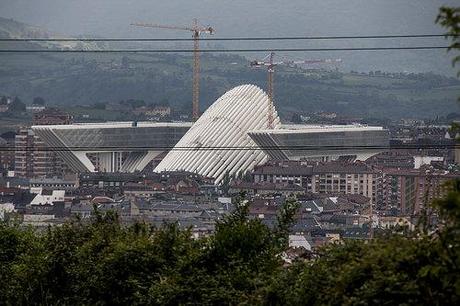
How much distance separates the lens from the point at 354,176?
3110 inches

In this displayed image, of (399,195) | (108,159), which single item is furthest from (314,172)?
(108,159)

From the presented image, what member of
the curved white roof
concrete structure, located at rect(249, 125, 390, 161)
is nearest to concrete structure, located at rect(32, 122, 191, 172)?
the curved white roof

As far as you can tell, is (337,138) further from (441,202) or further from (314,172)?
(441,202)

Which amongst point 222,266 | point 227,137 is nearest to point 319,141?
point 227,137

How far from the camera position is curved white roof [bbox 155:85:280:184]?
81.6 m

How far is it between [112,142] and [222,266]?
74.6 meters

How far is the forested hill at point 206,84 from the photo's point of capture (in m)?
136

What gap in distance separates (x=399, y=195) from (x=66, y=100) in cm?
7916

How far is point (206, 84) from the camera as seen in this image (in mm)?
143125

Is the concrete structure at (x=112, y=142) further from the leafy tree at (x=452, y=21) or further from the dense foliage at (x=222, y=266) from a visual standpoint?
the leafy tree at (x=452, y=21)

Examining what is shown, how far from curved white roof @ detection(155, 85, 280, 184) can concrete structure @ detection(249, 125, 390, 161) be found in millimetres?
709

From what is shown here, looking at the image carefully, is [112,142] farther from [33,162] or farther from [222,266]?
[222,266]

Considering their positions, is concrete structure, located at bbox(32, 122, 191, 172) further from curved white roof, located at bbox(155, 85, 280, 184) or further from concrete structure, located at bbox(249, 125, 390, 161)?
concrete structure, located at bbox(249, 125, 390, 161)

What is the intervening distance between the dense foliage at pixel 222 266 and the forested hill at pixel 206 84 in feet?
364
